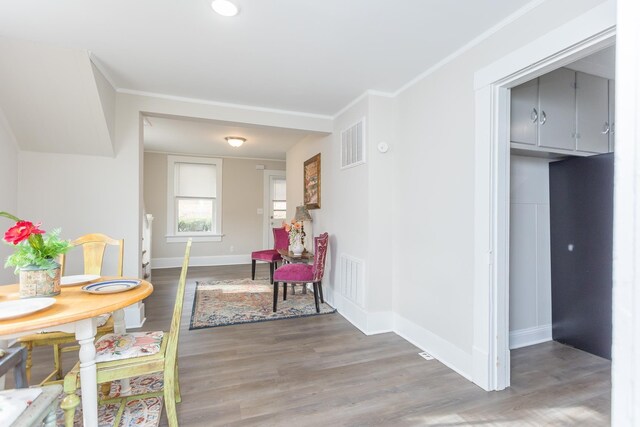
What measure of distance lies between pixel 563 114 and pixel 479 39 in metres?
0.99

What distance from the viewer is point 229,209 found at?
6762 mm

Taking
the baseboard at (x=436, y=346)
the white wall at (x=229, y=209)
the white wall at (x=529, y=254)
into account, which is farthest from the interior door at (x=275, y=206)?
the white wall at (x=529, y=254)

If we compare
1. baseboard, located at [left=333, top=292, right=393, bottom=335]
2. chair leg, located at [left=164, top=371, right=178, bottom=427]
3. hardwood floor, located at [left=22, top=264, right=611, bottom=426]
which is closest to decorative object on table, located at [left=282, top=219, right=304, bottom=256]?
baseboard, located at [left=333, top=292, right=393, bottom=335]

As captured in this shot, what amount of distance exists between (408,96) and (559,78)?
116 centimetres

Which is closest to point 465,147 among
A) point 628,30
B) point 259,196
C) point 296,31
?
point 296,31

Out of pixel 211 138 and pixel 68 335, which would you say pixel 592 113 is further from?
pixel 211 138

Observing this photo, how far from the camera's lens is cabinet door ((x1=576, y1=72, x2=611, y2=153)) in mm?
2514

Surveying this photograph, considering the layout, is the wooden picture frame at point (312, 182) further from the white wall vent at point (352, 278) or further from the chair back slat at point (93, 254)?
the chair back slat at point (93, 254)

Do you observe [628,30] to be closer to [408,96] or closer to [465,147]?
[465,147]

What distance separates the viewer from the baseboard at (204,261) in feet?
20.5

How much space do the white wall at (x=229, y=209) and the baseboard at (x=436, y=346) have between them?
4601 millimetres

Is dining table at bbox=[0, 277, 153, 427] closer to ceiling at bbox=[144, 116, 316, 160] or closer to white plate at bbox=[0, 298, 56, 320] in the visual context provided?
white plate at bbox=[0, 298, 56, 320]

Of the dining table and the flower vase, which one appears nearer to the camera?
the dining table

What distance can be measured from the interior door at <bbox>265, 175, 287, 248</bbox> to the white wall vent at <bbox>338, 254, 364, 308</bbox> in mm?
3677
